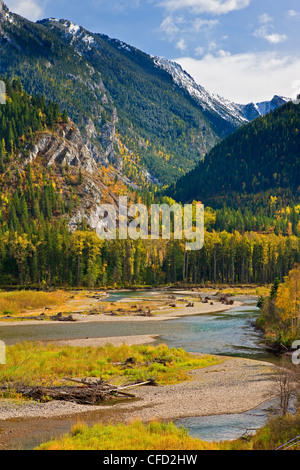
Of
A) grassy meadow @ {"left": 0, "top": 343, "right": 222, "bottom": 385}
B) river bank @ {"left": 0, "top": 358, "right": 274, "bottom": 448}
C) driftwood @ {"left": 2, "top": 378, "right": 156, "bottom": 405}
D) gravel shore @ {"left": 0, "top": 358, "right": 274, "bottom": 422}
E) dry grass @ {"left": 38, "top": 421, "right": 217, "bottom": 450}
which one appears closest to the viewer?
dry grass @ {"left": 38, "top": 421, "right": 217, "bottom": 450}

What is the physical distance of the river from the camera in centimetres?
2927

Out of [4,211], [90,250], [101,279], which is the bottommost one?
[101,279]

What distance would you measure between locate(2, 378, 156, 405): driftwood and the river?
693cm

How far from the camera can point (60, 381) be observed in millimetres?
34625

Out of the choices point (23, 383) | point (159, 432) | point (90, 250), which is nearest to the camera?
point (159, 432)

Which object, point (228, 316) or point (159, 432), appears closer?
point (159, 432)

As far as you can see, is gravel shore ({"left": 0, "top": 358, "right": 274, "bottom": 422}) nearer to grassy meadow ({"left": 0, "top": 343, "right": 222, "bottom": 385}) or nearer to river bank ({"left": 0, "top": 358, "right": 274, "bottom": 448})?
river bank ({"left": 0, "top": 358, "right": 274, "bottom": 448})

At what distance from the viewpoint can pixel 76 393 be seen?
31.1 meters

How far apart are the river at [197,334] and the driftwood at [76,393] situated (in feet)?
22.7

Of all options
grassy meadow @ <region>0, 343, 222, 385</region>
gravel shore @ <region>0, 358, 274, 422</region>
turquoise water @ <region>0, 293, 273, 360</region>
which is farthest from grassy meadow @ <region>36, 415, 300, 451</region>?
turquoise water @ <region>0, 293, 273, 360</region>
